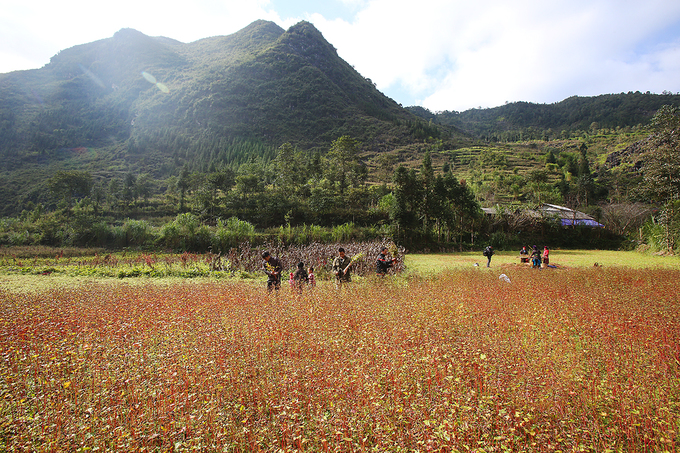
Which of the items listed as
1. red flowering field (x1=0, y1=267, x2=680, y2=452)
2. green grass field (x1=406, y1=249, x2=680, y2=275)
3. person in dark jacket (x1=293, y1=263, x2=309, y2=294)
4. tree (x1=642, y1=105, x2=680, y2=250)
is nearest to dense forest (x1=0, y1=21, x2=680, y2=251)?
tree (x1=642, y1=105, x2=680, y2=250)

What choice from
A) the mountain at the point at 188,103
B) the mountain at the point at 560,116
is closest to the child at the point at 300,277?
the mountain at the point at 188,103

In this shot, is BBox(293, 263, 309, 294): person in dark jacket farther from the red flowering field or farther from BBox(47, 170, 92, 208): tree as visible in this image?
BBox(47, 170, 92, 208): tree

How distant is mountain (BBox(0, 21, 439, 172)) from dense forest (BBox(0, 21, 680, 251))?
0.83 metres

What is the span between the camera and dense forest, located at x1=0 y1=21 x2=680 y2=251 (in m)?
23.1

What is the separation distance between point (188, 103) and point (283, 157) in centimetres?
9838

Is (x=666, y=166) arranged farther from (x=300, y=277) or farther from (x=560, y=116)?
(x=560, y=116)

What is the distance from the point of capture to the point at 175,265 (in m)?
13.5

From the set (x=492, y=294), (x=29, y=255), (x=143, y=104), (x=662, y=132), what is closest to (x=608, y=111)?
(x=662, y=132)

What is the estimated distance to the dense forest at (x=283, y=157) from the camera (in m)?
23.1

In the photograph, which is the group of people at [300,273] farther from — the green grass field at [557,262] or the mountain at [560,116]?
the mountain at [560,116]

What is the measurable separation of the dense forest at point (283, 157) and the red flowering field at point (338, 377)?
12959mm

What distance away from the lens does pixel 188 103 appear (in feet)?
380

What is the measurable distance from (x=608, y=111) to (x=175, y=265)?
17470 cm

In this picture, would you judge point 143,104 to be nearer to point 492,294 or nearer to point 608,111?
point 492,294
